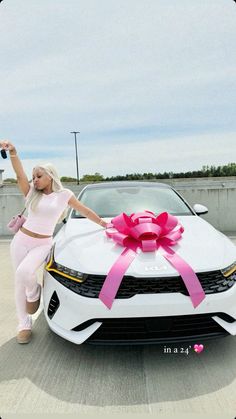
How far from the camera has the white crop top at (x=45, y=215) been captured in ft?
9.68

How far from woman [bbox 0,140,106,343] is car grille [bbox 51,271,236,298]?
0.63 meters

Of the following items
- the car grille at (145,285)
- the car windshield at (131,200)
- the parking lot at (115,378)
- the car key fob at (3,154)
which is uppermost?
the car key fob at (3,154)

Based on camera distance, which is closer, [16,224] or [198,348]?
[198,348]

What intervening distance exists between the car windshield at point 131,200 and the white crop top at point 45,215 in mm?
623

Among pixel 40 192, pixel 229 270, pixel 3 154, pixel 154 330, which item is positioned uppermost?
pixel 3 154

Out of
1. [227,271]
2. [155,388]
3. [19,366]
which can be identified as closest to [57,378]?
[19,366]

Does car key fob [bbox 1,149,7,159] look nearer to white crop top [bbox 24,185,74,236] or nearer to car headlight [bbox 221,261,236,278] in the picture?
white crop top [bbox 24,185,74,236]

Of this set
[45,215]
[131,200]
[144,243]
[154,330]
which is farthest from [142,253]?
[131,200]

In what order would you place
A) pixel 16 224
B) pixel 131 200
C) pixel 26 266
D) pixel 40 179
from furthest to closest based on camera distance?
pixel 131 200 → pixel 16 224 → pixel 40 179 → pixel 26 266

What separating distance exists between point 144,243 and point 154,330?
605mm

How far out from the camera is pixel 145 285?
229 centimetres

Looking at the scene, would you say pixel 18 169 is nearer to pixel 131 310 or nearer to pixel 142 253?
pixel 142 253

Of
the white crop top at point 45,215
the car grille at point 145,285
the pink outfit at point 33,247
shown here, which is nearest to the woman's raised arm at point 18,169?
the white crop top at point 45,215

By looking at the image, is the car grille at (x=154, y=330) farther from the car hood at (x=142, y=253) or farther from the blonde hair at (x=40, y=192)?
the blonde hair at (x=40, y=192)
